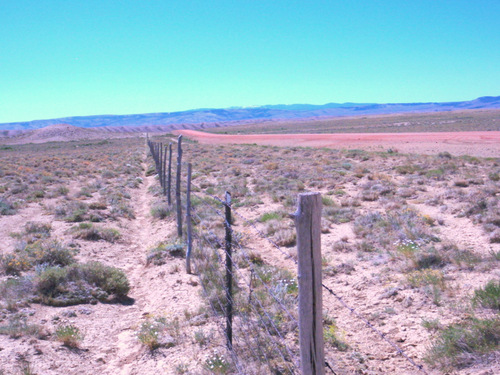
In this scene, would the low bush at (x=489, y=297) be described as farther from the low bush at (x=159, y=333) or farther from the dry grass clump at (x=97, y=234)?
the dry grass clump at (x=97, y=234)

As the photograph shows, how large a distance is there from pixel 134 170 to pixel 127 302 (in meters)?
18.7

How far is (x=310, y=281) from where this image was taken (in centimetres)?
253

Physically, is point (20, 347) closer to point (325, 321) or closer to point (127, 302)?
point (127, 302)

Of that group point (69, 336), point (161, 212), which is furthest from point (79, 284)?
point (161, 212)

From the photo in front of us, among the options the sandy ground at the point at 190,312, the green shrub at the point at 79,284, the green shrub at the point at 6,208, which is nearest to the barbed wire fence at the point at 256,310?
the sandy ground at the point at 190,312

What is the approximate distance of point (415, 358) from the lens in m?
4.27

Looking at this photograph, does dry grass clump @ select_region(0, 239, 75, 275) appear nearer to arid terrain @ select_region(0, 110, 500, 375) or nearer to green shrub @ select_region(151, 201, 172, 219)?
arid terrain @ select_region(0, 110, 500, 375)

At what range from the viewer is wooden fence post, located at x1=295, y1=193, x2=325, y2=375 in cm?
240

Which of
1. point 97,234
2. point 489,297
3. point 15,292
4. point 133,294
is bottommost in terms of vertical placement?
point 133,294

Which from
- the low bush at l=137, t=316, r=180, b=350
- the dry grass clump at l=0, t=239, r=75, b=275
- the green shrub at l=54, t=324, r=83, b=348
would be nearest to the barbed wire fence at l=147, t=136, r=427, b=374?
the low bush at l=137, t=316, r=180, b=350

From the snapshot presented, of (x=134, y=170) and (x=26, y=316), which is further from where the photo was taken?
(x=134, y=170)

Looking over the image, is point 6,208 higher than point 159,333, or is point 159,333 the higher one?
point 6,208

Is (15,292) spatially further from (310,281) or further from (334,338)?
(310,281)

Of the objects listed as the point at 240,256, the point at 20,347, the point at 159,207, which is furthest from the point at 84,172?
the point at 20,347
